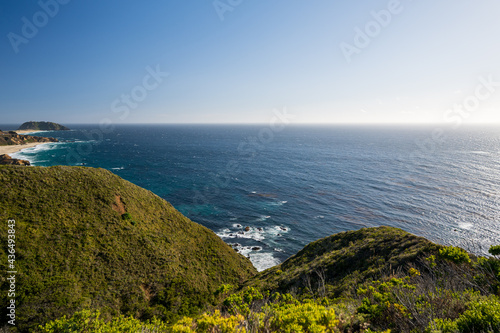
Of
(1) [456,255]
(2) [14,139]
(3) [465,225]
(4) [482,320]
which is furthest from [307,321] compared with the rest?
(2) [14,139]

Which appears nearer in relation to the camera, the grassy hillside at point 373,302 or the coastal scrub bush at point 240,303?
the grassy hillside at point 373,302

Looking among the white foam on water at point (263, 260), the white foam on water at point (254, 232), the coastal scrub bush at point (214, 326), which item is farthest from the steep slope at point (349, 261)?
the white foam on water at point (254, 232)

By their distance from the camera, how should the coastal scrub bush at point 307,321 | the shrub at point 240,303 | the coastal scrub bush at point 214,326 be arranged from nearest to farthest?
the coastal scrub bush at point 307,321
the coastal scrub bush at point 214,326
the shrub at point 240,303

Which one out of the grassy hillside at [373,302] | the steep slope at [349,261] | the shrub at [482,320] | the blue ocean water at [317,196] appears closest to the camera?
the shrub at [482,320]

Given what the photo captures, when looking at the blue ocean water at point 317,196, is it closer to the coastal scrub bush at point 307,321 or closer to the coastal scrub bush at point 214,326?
the coastal scrub bush at point 307,321

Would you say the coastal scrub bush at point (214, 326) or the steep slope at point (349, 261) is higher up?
the coastal scrub bush at point (214, 326)

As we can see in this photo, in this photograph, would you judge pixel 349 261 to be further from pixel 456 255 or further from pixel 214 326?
pixel 214 326

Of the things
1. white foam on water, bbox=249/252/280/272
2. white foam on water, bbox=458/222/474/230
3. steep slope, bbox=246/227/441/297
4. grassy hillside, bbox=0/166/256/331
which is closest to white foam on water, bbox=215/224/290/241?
white foam on water, bbox=249/252/280/272
